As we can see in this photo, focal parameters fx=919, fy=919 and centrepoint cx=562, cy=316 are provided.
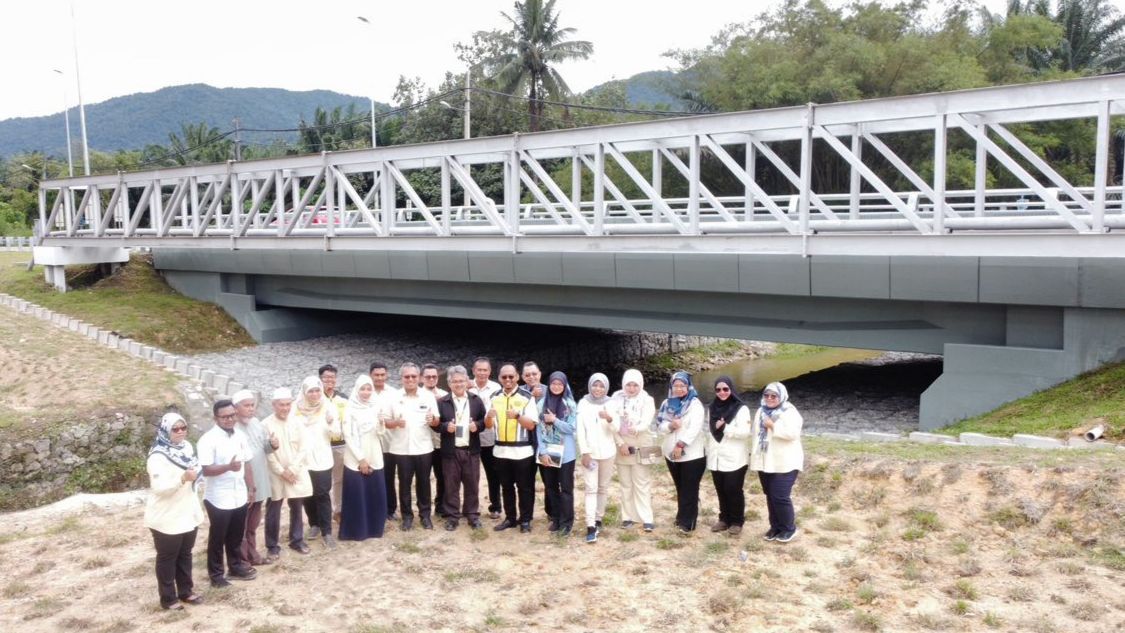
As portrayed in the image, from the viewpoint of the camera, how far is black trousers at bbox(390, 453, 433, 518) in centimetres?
869

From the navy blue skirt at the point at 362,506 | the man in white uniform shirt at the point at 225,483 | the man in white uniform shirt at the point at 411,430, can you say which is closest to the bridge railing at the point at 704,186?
the man in white uniform shirt at the point at 411,430

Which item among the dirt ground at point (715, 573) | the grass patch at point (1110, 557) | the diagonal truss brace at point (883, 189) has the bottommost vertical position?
the dirt ground at point (715, 573)

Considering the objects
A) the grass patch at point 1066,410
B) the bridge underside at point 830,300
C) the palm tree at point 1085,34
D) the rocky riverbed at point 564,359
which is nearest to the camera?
the grass patch at point 1066,410

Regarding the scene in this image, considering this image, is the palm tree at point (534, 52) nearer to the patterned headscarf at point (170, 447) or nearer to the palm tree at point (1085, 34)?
the palm tree at point (1085, 34)

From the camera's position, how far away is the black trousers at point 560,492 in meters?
8.48

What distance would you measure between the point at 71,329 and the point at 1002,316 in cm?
2170

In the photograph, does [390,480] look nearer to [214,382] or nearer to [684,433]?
[684,433]

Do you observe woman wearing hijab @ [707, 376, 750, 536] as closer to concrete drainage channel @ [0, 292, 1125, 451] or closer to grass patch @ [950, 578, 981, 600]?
grass patch @ [950, 578, 981, 600]

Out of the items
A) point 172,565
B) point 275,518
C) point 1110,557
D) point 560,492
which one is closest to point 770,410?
point 560,492

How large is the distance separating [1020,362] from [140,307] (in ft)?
75.4

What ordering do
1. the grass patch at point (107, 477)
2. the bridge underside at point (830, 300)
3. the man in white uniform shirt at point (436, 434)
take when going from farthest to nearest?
the bridge underside at point (830, 300) → the grass patch at point (107, 477) → the man in white uniform shirt at point (436, 434)

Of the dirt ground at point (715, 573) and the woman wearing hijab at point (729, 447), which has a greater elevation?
the woman wearing hijab at point (729, 447)

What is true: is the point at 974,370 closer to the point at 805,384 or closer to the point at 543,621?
the point at 805,384

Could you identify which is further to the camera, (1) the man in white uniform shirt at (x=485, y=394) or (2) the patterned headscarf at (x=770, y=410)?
(1) the man in white uniform shirt at (x=485, y=394)
